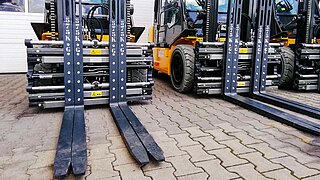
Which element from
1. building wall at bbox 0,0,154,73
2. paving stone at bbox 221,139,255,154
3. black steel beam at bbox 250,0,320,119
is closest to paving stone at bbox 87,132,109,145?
paving stone at bbox 221,139,255,154

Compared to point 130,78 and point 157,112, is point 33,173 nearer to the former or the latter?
point 157,112

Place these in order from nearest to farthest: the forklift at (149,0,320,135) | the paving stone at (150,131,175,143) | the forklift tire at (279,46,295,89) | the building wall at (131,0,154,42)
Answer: the paving stone at (150,131,175,143)
the forklift at (149,0,320,135)
the forklift tire at (279,46,295,89)
the building wall at (131,0,154,42)

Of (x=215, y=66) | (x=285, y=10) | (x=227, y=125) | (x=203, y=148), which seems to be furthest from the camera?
(x=285, y=10)

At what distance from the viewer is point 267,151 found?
8.12 feet

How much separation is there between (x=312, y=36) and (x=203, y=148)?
A: 454 cm

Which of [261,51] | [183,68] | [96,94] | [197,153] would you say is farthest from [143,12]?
[197,153]

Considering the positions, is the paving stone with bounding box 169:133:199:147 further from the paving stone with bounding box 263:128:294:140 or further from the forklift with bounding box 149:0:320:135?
the forklift with bounding box 149:0:320:135

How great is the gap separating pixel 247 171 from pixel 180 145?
723 millimetres

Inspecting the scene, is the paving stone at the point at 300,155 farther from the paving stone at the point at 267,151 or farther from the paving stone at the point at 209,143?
the paving stone at the point at 209,143

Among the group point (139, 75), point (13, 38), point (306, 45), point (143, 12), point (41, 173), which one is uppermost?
point (143, 12)

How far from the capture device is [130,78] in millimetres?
4512

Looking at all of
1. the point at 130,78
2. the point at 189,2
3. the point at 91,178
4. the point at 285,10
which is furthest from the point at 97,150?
the point at 285,10

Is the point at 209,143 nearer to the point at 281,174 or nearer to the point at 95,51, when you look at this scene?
the point at 281,174

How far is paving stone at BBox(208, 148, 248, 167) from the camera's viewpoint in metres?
2.21
